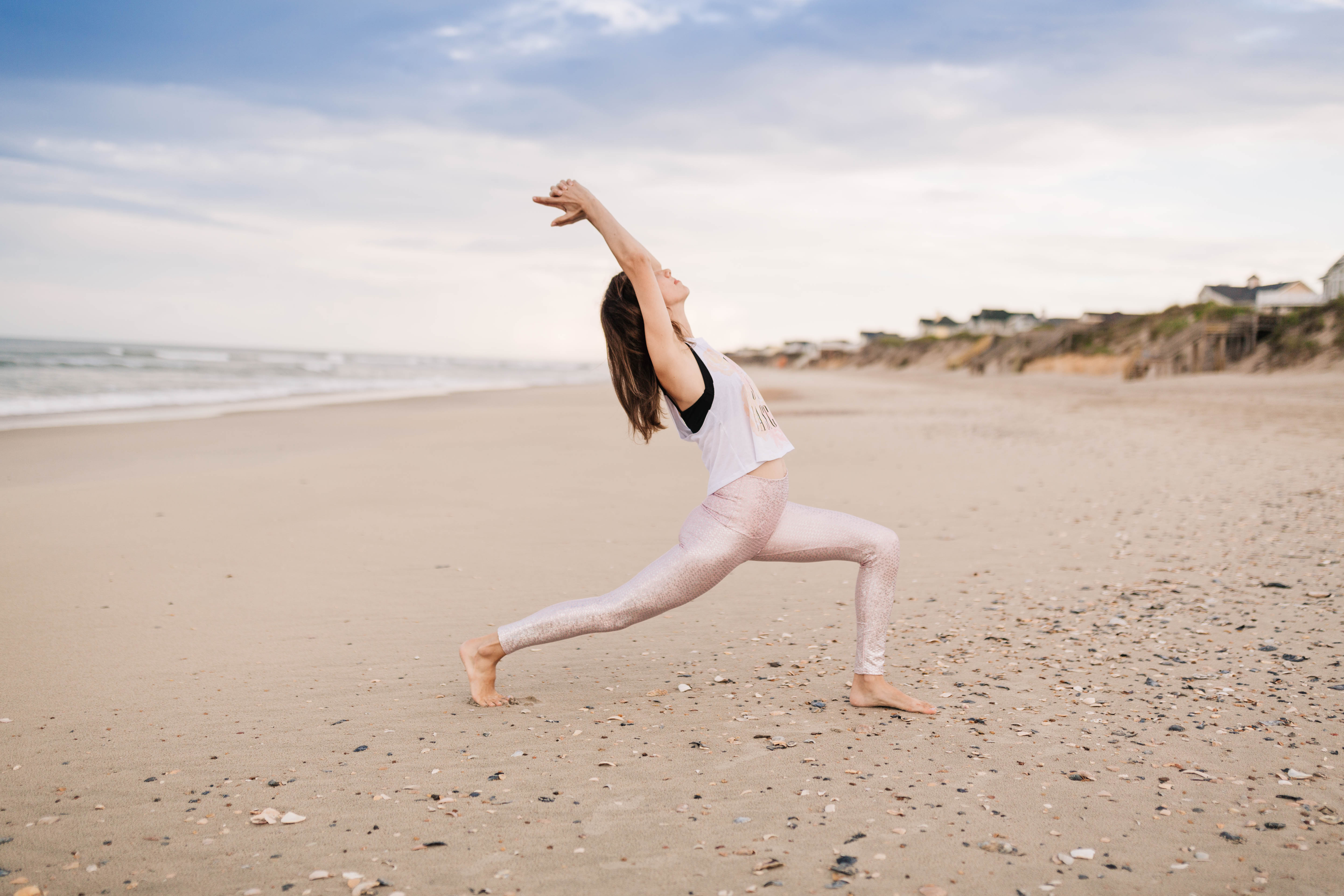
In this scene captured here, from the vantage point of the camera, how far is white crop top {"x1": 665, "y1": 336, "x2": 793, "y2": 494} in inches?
128

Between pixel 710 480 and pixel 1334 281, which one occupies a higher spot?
pixel 1334 281

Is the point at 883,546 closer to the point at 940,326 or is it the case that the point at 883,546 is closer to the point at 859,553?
the point at 859,553

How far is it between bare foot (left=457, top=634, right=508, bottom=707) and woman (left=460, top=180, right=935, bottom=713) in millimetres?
106

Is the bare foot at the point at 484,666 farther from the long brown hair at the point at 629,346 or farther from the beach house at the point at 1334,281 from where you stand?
the beach house at the point at 1334,281

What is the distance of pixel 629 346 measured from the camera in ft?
10.6

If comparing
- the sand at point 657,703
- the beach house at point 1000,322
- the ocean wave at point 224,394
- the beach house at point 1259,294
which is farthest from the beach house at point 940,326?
the sand at point 657,703

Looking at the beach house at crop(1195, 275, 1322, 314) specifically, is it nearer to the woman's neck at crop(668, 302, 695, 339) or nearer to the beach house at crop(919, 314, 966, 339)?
the beach house at crop(919, 314, 966, 339)

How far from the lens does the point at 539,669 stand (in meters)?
4.32

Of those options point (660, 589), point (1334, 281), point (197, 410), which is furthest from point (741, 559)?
point (1334, 281)

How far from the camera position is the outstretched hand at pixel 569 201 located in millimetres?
3205

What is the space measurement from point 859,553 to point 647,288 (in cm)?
141

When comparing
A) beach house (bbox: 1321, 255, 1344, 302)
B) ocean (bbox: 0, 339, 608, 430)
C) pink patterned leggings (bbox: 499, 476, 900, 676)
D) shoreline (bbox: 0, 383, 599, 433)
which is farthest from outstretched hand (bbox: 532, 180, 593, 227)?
beach house (bbox: 1321, 255, 1344, 302)

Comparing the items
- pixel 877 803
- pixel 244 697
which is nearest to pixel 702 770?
pixel 877 803

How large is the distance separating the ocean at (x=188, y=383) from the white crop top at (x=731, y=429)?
55.9 feet
